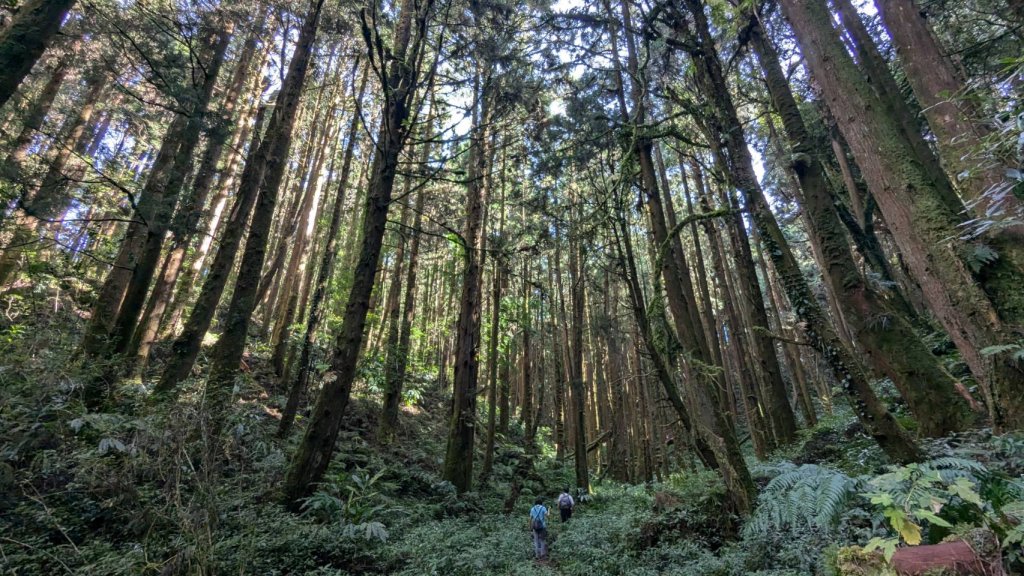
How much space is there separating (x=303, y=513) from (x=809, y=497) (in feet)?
18.3

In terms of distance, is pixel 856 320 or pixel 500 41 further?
pixel 500 41

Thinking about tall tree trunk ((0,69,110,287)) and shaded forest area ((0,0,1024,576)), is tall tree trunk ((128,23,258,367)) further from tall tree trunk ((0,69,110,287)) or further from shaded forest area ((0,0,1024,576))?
tall tree trunk ((0,69,110,287))

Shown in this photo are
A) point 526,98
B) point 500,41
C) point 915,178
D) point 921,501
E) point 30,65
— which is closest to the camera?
point 921,501

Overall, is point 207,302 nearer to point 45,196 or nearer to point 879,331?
point 45,196

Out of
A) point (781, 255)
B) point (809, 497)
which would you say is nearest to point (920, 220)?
point (781, 255)

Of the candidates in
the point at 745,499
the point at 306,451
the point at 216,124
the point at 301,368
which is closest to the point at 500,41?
the point at 216,124

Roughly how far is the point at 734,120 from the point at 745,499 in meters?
4.87

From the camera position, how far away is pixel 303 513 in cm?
550

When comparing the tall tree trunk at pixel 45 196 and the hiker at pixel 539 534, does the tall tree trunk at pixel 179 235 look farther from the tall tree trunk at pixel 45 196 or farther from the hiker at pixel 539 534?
the hiker at pixel 539 534

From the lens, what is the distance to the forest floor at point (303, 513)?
2.67 meters

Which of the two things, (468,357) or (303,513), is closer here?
(303,513)

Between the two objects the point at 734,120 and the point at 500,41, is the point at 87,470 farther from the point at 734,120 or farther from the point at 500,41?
the point at 500,41

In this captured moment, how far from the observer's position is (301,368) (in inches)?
371

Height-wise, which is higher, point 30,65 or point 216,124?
point 216,124
